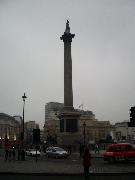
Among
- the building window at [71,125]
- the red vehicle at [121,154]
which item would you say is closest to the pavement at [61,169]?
the red vehicle at [121,154]

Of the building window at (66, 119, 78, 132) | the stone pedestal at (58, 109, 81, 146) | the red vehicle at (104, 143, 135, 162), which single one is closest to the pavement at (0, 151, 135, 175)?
the red vehicle at (104, 143, 135, 162)

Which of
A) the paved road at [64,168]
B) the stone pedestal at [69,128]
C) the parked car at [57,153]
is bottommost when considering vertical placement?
the paved road at [64,168]

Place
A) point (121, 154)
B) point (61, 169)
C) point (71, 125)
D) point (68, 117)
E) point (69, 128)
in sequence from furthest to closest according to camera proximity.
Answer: point (71, 125), point (69, 128), point (68, 117), point (121, 154), point (61, 169)

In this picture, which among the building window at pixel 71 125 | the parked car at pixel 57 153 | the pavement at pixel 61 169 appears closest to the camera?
the pavement at pixel 61 169

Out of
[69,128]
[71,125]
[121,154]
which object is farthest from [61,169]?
[71,125]

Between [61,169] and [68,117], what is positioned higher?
[68,117]

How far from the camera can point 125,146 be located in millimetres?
36969

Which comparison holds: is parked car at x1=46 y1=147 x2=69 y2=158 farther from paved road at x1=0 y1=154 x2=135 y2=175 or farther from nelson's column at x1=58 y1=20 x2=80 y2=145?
nelson's column at x1=58 y1=20 x2=80 y2=145

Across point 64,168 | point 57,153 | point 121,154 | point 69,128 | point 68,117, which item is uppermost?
point 68,117

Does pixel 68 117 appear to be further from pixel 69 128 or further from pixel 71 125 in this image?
pixel 69 128

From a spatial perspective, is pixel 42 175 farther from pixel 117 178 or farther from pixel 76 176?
pixel 117 178

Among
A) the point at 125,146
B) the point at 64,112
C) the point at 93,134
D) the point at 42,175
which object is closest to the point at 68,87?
the point at 64,112

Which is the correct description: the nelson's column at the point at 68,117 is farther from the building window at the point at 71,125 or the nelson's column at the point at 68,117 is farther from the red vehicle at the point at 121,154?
the red vehicle at the point at 121,154

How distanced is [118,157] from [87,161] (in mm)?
15621
